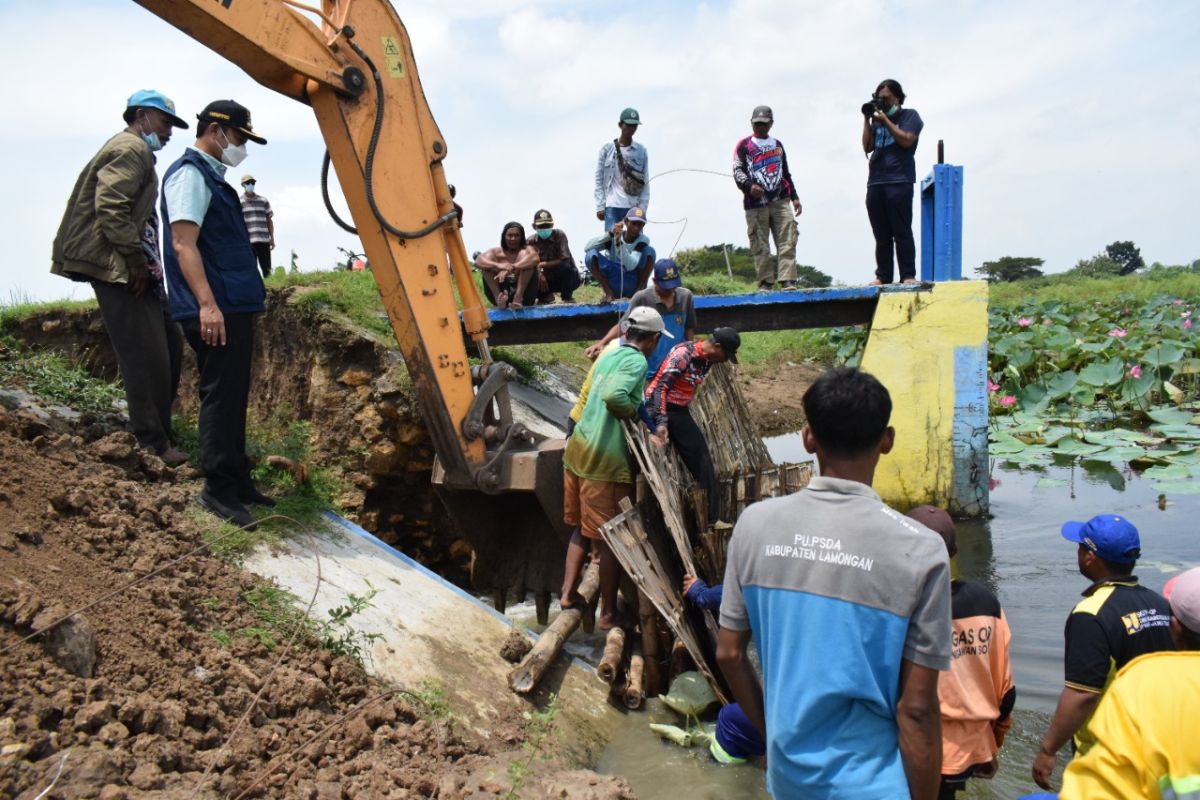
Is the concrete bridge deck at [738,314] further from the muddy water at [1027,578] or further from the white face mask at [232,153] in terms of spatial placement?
the white face mask at [232,153]

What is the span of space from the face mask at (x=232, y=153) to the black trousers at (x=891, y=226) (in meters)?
6.03

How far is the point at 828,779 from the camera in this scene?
221cm

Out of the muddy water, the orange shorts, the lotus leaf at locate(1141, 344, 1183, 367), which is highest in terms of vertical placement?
the orange shorts

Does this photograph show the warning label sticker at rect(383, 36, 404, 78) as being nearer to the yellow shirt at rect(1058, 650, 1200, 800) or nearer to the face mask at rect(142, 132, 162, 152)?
the face mask at rect(142, 132, 162, 152)

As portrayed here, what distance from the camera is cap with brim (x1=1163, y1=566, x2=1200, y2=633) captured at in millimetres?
2488

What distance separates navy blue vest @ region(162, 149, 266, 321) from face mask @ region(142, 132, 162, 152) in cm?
53

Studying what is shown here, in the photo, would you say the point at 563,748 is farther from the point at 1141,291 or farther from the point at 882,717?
the point at 1141,291

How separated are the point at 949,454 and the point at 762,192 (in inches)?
127

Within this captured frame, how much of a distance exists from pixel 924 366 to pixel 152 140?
705cm

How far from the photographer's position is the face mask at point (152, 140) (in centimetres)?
543

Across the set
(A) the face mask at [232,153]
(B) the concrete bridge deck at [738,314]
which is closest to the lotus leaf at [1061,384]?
(B) the concrete bridge deck at [738,314]

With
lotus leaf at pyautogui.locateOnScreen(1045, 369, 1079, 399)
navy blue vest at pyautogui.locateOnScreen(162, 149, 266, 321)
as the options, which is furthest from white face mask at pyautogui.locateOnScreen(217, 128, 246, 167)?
lotus leaf at pyautogui.locateOnScreen(1045, 369, 1079, 399)

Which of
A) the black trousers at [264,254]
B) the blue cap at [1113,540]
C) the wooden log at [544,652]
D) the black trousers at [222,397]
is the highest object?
the black trousers at [264,254]

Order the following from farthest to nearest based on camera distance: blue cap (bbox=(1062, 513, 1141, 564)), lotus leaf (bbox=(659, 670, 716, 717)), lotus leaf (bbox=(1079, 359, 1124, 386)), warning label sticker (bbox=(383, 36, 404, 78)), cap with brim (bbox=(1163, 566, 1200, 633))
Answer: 1. lotus leaf (bbox=(1079, 359, 1124, 386))
2. warning label sticker (bbox=(383, 36, 404, 78))
3. lotus leaf (bbox=(659, 670, 716, 717))
4. blue cap (bbox=(1062, 513, 1141, 564))
5. cap with brim (bbox=(1163, 566, 1200, 633))
